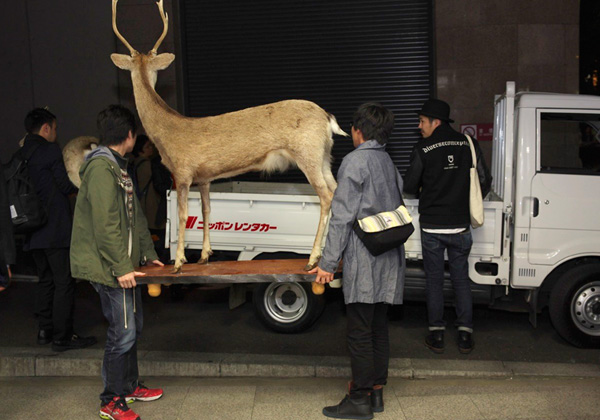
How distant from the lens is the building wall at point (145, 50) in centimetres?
902

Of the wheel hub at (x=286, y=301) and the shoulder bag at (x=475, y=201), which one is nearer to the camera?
the shoulder bag at (x=475, y=201)

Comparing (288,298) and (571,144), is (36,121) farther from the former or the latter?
(571,144)

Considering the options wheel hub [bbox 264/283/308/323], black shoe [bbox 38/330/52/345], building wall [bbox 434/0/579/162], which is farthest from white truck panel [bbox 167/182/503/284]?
building wall [bbox 434/0/579/162]

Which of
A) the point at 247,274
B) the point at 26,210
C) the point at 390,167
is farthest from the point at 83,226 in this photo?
the point at 390,167

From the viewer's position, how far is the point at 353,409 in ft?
14.3

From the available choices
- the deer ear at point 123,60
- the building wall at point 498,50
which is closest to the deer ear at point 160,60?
the deer ear at point 123,60

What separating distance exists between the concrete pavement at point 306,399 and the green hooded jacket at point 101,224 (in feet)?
4.00

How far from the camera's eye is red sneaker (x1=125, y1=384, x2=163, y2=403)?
4.73 m

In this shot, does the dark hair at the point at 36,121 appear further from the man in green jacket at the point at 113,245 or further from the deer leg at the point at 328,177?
the deer leg at the point at 328,177

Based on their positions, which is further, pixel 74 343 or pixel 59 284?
pixel 74 343

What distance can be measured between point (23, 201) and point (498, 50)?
7.00 meters

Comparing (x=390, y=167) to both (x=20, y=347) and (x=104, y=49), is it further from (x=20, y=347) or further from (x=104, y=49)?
(x=104, y=49)

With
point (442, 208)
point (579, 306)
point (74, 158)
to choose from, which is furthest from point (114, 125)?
point (579, 306)

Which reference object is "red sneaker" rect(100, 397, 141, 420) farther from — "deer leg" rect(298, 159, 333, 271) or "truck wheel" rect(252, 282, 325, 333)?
"truck wheel" rect(252, 282, 325, 333)
